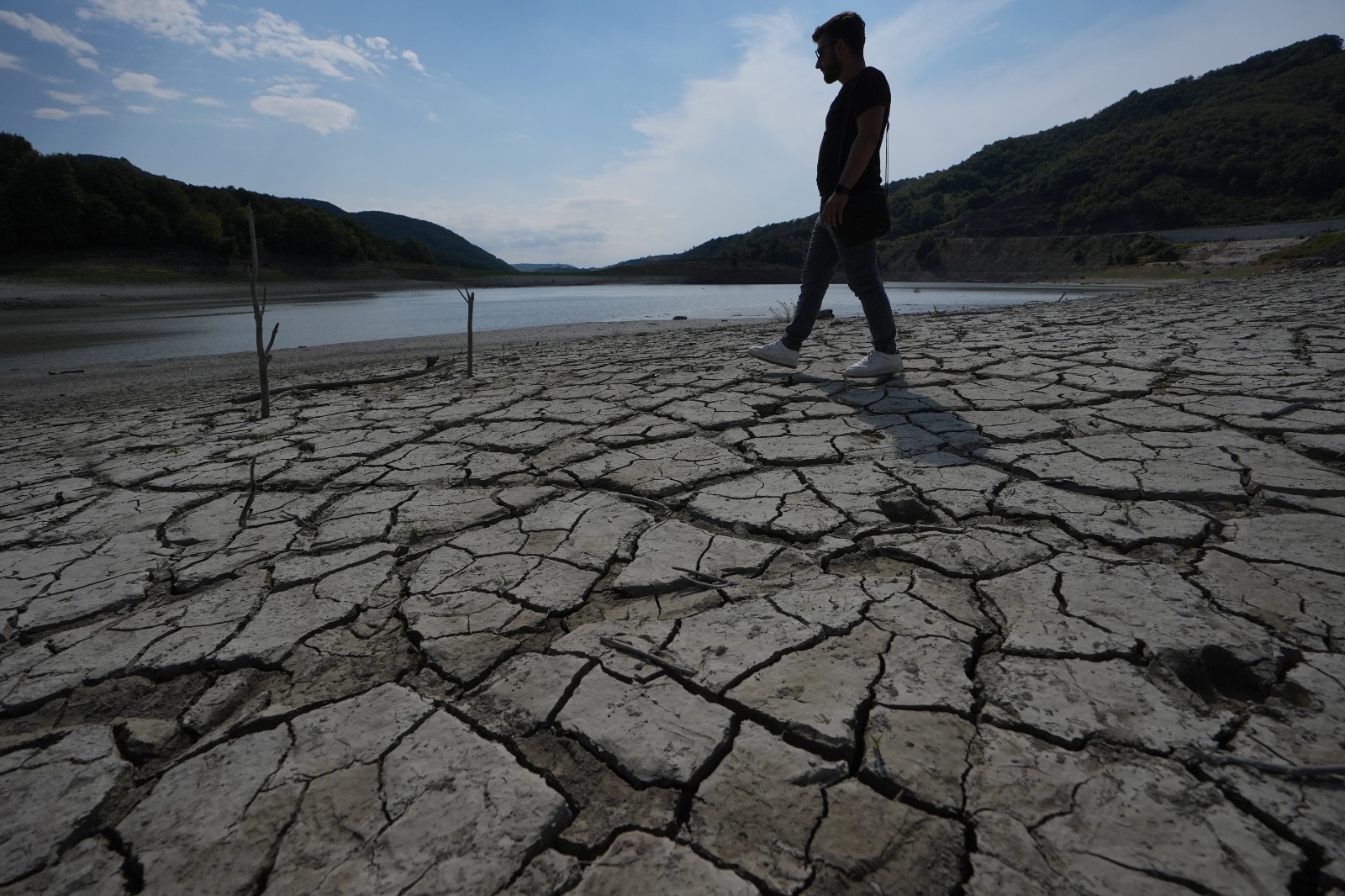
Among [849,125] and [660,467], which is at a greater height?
[849,125]

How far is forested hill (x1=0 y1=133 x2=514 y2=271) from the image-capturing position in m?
23.4

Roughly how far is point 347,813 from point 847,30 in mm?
3462

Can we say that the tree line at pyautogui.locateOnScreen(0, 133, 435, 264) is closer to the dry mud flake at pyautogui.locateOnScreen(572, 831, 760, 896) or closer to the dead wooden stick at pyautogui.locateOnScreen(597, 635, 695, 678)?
the dead wooden stick at pyautogui.locateOnScreen(597, 635, 695, 678)

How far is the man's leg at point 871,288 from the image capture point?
3094 mm

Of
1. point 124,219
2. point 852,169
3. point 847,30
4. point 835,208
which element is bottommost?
point 835,208

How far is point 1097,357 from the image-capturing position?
3.69m

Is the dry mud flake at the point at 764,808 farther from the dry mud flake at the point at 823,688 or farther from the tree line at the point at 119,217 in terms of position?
the tree line at the point at 119,217

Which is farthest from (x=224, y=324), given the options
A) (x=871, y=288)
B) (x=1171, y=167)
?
(x=1171, y=167)

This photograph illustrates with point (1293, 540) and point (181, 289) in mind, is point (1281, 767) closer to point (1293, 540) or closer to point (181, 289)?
point (1293, 540)

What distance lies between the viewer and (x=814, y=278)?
3402 millimetres

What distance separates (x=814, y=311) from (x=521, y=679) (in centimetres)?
292

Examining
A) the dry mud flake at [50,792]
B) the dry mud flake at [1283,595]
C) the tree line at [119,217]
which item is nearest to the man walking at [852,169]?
the dry mud flake at [1283,595]

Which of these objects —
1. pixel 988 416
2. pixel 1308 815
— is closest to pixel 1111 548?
pixel 1308 815

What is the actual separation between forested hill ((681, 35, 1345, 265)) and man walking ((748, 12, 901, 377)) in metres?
39.3
